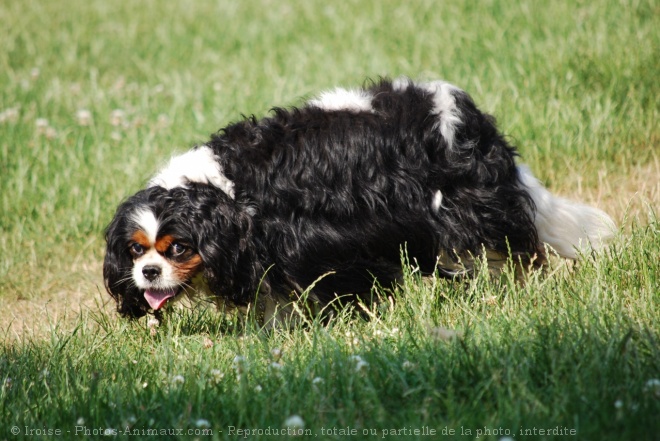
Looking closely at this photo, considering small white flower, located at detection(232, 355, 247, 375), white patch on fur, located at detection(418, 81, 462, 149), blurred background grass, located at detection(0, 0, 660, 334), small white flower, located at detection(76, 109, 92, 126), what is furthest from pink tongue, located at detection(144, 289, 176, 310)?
small white flower, located at detection(76, 109, 92, 126)

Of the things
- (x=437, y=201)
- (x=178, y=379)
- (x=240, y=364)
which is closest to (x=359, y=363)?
(x=240, y=364)

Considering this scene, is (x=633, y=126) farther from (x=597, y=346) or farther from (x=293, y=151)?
(x=597, y=346)

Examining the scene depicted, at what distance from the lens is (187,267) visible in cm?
380

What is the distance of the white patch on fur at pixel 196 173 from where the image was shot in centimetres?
384

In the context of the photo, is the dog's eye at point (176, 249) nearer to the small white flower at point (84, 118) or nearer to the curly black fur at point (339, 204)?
the curly black fur at point (339, 204)

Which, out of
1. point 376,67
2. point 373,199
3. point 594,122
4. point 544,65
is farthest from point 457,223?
point 376,67

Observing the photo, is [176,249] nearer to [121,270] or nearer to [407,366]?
[121,270]

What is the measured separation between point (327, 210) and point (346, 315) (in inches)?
19.0

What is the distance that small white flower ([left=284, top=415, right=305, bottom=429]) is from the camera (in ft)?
7.86

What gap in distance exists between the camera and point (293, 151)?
3.84m

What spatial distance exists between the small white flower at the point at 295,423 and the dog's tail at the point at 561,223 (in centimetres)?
197

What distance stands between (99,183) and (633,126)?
3614 mm

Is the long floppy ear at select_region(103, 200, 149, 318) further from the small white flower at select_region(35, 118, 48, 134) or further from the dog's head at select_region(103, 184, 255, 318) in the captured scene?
the small white flower at select_region(35, 118, 48, 134)

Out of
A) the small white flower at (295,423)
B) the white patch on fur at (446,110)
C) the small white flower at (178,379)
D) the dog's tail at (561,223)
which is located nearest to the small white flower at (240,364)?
the small white flower at (178,379)
